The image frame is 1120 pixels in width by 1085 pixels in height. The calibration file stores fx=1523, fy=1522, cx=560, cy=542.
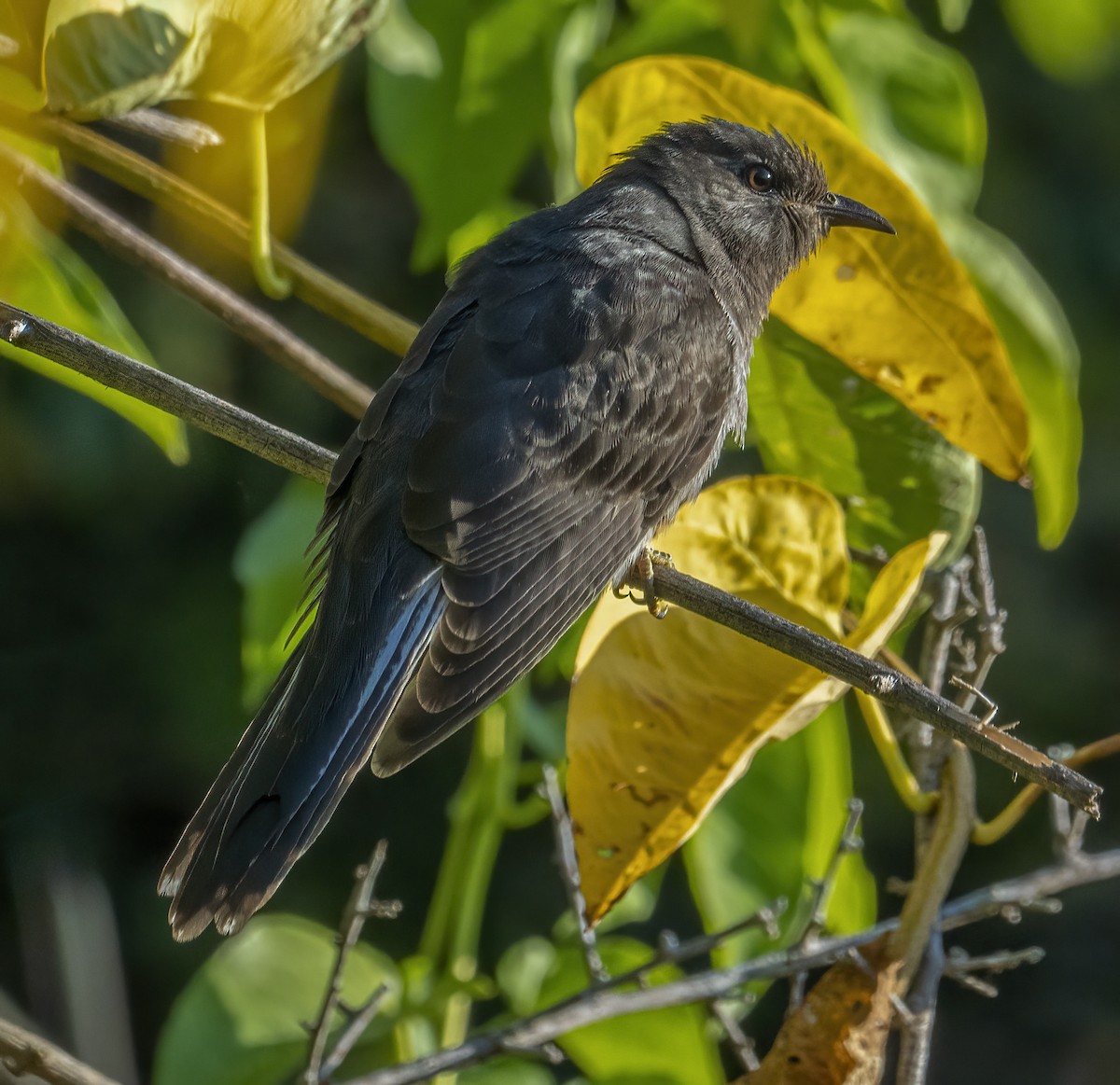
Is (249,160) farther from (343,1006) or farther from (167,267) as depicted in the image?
(343,1006)

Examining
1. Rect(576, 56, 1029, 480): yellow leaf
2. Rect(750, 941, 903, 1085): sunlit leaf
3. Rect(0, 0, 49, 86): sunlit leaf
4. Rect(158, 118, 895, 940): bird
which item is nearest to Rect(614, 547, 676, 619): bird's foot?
Rect(158, 118, 895, 940): bird

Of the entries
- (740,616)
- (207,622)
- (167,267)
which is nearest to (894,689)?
(740,616)

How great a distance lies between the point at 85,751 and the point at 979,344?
3614 mm

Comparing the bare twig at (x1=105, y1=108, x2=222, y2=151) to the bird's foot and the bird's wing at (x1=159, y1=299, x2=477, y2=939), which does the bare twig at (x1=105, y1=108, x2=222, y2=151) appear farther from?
the bird's foot

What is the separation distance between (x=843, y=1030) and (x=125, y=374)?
4.28 feet

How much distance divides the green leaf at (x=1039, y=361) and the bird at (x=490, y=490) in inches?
9.2

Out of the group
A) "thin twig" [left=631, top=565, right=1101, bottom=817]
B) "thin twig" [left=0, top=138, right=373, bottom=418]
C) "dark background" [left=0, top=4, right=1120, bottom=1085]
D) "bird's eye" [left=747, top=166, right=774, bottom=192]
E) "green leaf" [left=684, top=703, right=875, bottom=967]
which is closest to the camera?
"thin twig" [left=631, top=565, right=1101, bottom=817]

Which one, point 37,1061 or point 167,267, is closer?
point 37,1061

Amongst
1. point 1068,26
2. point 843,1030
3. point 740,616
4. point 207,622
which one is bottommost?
point 207,622

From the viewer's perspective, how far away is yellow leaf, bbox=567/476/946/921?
2127 mm

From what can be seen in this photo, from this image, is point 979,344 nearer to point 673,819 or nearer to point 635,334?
point 635,334

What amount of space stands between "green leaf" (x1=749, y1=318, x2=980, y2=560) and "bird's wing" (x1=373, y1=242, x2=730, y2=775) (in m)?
0.24

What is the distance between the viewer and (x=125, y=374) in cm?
202

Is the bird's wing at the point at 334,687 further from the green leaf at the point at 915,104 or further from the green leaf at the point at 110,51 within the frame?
the green leaf at the point at 915,104
